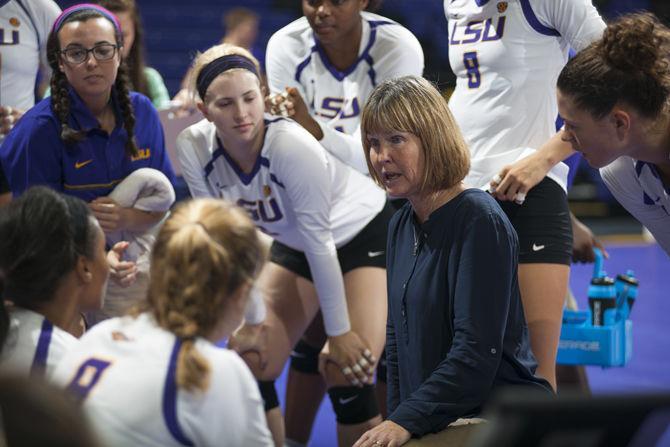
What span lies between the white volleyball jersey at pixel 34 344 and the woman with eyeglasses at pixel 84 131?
1141 millimetres

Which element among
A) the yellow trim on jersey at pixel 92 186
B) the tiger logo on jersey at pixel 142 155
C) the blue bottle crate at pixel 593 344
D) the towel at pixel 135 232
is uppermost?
the tiger logo on jersey at pixel 142 155

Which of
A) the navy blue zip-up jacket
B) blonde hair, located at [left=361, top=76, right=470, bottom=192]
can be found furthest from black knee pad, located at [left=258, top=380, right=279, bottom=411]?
blonde hair, located at [left=361, top=76, right=470, bottom=192]

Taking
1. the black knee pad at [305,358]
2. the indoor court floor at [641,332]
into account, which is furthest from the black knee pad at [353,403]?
the indoor court floor at [641,332]

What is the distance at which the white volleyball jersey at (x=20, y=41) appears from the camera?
13.5 feet

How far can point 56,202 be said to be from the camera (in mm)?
2344

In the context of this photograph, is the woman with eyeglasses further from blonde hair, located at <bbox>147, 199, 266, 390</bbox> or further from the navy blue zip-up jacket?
blonde hair, located at <bbox>147, 199, 266, 390</bbox>

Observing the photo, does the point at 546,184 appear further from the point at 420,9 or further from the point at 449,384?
the point at 420,9

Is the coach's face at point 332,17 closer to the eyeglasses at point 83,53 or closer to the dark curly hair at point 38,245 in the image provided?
the eyeglasses at point 83,53

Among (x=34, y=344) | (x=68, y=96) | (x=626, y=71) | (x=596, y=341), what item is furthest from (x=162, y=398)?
(x=596, y=341)

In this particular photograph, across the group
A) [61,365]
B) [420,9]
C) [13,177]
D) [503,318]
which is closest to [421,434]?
[503,318]

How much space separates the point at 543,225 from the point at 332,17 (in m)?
1.21

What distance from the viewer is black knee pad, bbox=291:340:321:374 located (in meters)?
4.15

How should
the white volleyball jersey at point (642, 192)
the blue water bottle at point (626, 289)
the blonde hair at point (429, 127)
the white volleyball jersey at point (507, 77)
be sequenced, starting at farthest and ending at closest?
the blue water bottle at point (626, 289)
the white volleyball jersey at point (507, 77)
the white volleyball jersey at point (642, 192)
the blonde hair at point (429, 127)

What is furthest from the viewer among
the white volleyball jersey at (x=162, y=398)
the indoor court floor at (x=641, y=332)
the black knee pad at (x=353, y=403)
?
the indoor court floor at (x=641, y=332)
